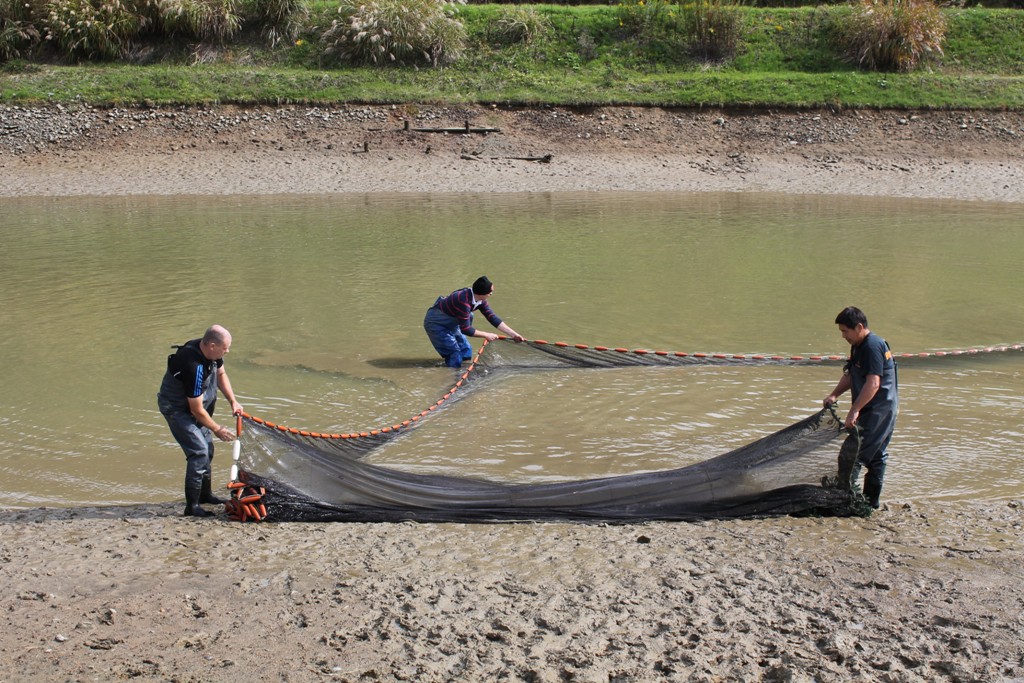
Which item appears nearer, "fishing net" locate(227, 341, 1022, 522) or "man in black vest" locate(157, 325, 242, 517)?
"man in black vest" locate(157, 325, 242, 517)

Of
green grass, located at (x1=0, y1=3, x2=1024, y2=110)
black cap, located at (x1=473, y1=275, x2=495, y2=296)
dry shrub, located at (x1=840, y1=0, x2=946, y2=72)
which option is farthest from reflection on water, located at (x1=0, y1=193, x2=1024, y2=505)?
dry shrub, located at (x1=840, y1=0, x2=946, y2=72)

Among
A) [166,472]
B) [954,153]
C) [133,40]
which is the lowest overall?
[166,472]

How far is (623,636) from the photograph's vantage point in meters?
5.04

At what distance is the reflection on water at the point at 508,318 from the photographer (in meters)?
8.23

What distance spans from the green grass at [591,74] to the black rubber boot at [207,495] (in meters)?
22.3

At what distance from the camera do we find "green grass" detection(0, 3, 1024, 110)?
27625 millimetres

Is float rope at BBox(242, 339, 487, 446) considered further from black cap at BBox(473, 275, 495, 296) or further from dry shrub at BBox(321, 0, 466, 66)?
dry shrub at BBox(321, 0, 466, 66)

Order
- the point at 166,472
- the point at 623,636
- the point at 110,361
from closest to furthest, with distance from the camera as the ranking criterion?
the point at 623,636, the point at 166,472, the point at 110,361

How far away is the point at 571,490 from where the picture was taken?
22.2 ft

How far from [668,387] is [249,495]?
478 cm

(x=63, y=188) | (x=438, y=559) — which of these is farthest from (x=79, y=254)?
(x=438, y=559)

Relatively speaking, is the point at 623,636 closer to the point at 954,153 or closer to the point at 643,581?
the point at 643,581

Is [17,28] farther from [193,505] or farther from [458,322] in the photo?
[193,505]

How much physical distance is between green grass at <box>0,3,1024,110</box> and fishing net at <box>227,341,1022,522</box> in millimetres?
22487
